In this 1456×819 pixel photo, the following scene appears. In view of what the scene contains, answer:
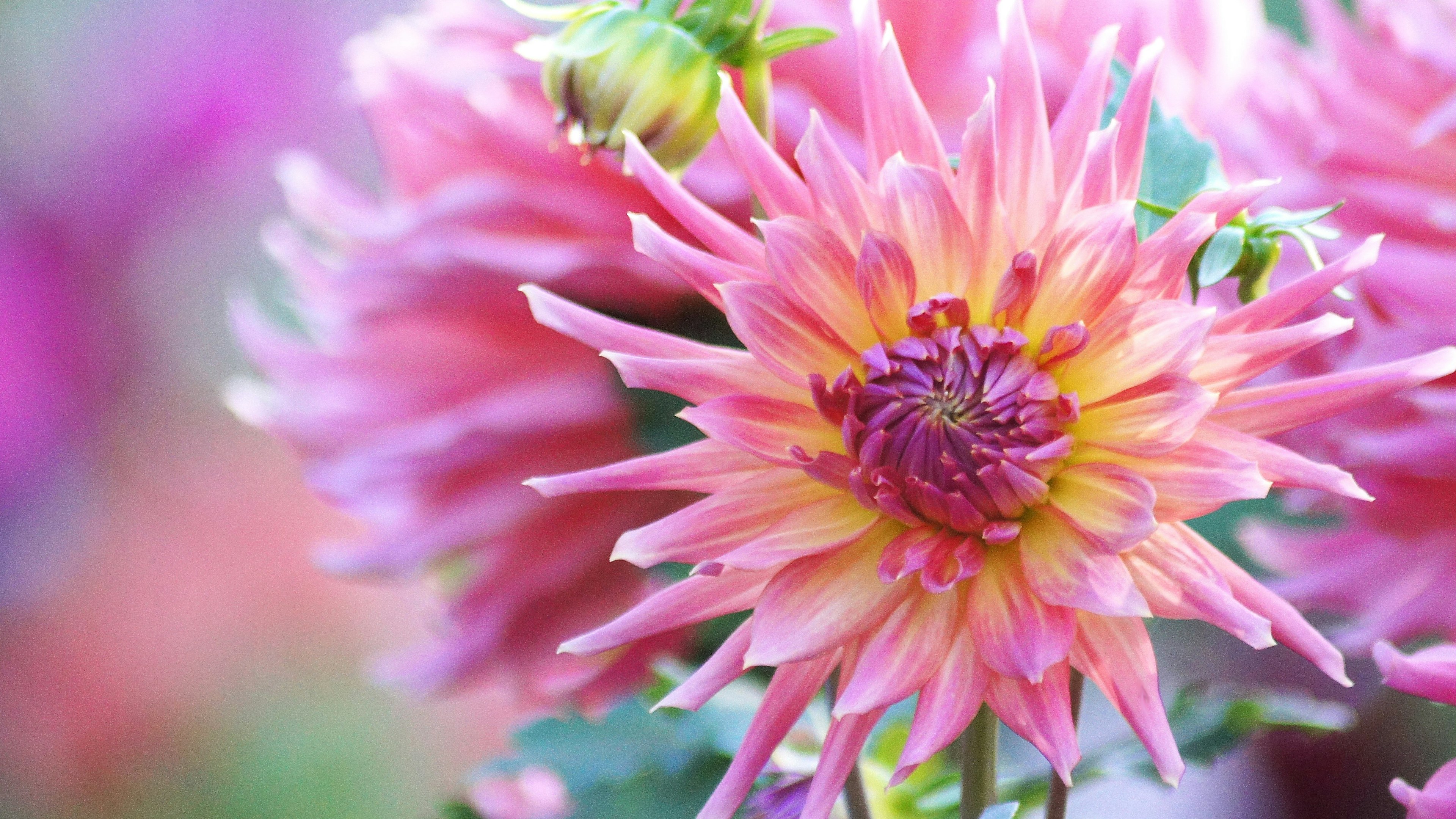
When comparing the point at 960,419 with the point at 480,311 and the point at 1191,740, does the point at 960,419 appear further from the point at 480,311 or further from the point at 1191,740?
the point at 480,311

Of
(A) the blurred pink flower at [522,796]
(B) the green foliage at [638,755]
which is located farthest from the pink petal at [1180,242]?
(A) the blurred pink flower at [522,796]

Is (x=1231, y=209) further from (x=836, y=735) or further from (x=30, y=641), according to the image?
(x=30, y=641)

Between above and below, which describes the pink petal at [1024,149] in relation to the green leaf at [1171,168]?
above

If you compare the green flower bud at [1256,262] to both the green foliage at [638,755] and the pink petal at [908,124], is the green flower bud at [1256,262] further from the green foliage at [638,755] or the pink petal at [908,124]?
the green foliage at [638,755]

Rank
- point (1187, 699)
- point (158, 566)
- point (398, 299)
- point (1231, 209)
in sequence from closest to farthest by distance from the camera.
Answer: point (1231, 209), point (1187, 699), point (398, 299), point (158, 566)

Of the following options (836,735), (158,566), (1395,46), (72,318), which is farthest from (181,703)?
(1395,46)
